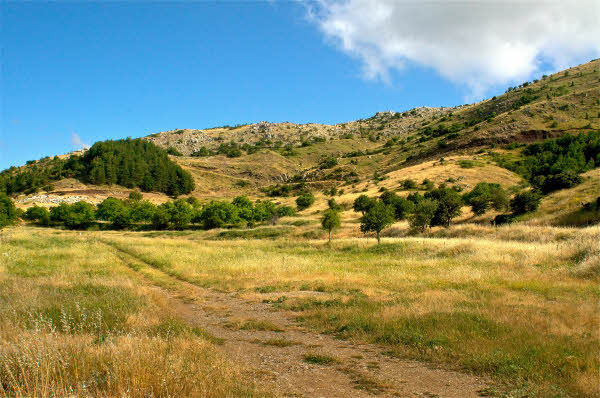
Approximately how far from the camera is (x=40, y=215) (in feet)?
259

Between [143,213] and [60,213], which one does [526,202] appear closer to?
[143,213]

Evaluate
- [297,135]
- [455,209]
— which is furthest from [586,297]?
[297,135]

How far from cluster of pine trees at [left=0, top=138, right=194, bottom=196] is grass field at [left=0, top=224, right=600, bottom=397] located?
104 meters

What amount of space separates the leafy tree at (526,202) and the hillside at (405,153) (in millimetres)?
1079

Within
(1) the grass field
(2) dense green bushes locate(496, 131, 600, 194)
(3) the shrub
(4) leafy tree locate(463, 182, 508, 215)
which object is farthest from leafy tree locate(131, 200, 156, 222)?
(3) the shrub

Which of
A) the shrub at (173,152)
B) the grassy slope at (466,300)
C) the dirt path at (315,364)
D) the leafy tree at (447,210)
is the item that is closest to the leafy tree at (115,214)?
the grassy slope at (466,300)

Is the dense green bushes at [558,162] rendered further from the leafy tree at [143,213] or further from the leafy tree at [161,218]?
the leafy tree at [143,213]

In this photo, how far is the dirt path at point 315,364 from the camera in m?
6.07

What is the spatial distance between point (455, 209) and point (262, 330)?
120 ft

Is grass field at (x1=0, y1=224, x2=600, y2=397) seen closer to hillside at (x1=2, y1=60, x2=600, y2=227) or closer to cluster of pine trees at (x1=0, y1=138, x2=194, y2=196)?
hillside at (x1=2, y1=60, x2=600, y2=227)

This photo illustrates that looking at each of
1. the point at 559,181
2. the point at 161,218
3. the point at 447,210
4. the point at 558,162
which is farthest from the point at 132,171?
the point at 559,181

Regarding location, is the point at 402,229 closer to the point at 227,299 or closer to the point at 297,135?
the point at 227,299

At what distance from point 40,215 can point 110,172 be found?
40008mm

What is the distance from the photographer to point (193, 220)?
7888 centimetres
